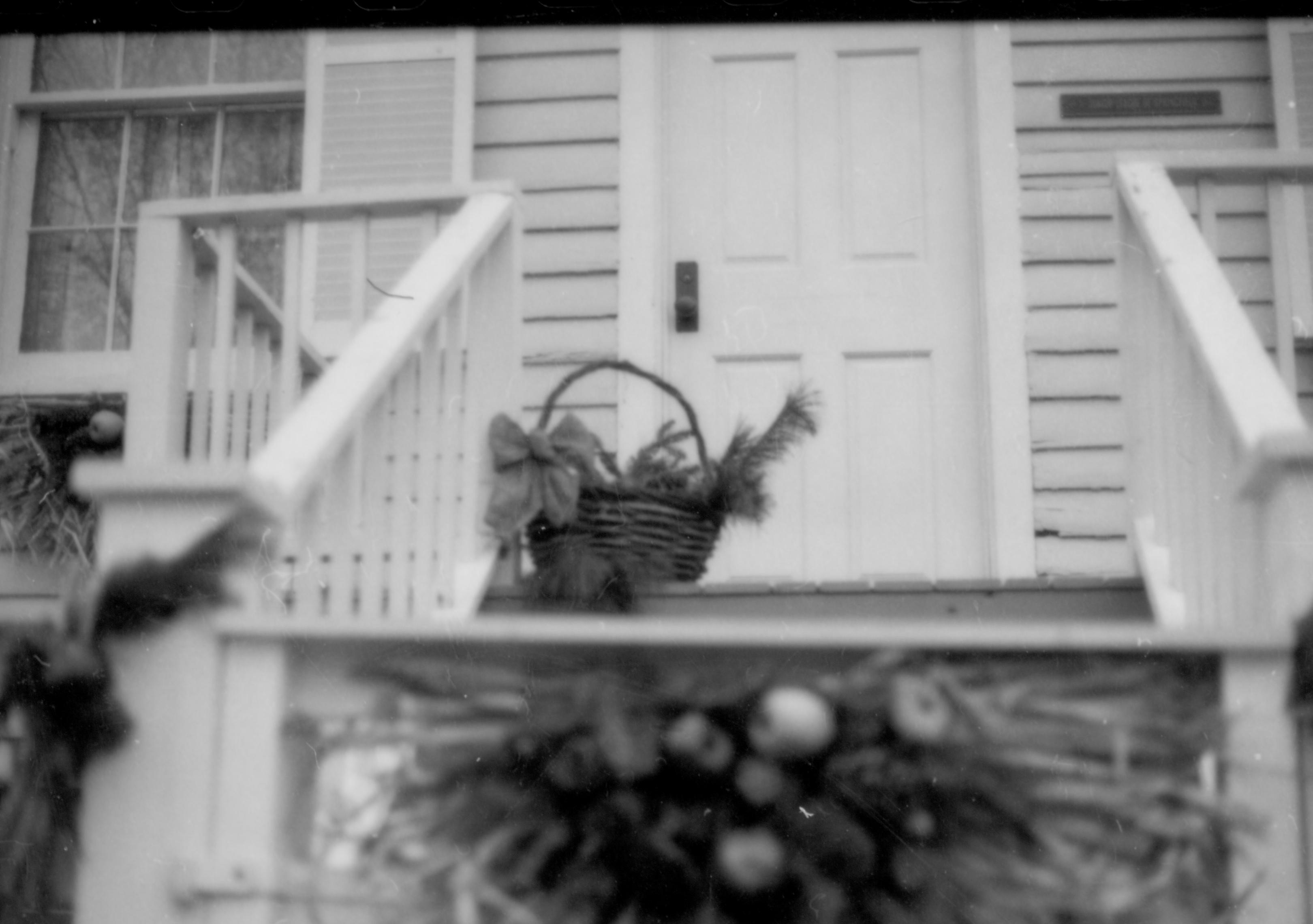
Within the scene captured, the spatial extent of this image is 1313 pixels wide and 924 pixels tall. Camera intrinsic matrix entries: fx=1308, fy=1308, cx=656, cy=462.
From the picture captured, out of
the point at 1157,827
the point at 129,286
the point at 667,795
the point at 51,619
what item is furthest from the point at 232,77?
the point at 1157,827

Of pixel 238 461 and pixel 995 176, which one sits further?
pixel 995 176

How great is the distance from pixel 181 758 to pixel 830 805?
740 mm

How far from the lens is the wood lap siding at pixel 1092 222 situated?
3303mm

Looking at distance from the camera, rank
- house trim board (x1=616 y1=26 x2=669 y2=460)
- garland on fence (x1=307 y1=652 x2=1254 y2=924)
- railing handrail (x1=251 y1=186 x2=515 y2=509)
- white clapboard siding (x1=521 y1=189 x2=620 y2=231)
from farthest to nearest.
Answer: white clapboard siding (x1=521 y1=189 x2=620 y2=231)
house trim board (x1=616 y1=26 x2=669 y2=460)
railing handrail (x1=251 y1=186 x2=515 y2=509)
garland on fence (x1=307 y1=652 x2=1254 y2=924)

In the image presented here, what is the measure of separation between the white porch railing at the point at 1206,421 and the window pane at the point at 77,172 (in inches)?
115

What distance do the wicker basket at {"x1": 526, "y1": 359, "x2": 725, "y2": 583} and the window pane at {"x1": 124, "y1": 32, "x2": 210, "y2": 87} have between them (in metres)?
2.17

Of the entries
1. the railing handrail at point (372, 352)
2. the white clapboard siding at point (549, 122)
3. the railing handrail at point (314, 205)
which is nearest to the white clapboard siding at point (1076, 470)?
the white clapboard siding at point (549, 122)

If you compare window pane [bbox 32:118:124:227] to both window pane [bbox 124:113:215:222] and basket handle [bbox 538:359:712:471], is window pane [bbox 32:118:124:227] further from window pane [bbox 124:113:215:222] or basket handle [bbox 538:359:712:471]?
basket handle [bbox 538:359:712:471]

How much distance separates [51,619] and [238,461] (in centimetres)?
87

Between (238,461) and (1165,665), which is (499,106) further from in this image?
(1165,665)

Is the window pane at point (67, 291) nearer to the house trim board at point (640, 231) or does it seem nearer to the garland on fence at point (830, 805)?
the house trim board at point (640, 231)

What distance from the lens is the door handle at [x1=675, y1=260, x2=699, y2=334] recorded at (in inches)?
137

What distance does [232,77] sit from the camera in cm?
384

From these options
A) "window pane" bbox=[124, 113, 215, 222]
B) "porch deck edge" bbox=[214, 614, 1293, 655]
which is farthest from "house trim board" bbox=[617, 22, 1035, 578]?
"porch deck edge" bbox=[214, 614, 1293, 655]
